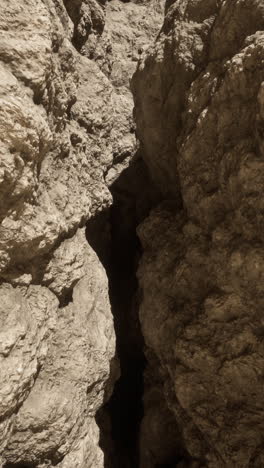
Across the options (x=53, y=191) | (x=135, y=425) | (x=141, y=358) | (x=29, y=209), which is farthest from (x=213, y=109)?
(x=135, y=425)

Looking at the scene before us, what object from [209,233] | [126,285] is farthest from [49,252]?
[126,285]

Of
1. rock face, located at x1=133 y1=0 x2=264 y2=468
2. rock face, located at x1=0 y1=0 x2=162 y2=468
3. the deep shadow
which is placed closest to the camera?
rock face, located at x1=0 y1=0 x2=162 y2=468

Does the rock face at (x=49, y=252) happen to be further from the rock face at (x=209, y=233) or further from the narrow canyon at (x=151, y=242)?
the rock face at (x=209, y=233)

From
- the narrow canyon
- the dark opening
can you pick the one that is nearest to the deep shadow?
the narrow canyon

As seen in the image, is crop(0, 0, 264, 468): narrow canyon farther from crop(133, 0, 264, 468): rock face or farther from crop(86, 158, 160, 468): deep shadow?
crop(86, 158, 160, 468): deep shadow

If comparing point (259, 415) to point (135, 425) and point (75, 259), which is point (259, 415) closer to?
point (75, 259)

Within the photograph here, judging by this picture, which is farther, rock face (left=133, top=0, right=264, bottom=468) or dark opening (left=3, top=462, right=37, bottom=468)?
rock face (left=133, top=0, right=264, bottom=468)

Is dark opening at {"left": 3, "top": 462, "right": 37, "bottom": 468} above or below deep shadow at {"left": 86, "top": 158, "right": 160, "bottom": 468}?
below

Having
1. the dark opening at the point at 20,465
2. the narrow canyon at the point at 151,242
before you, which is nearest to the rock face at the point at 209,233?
the narrow canyon at the point at 151,242
